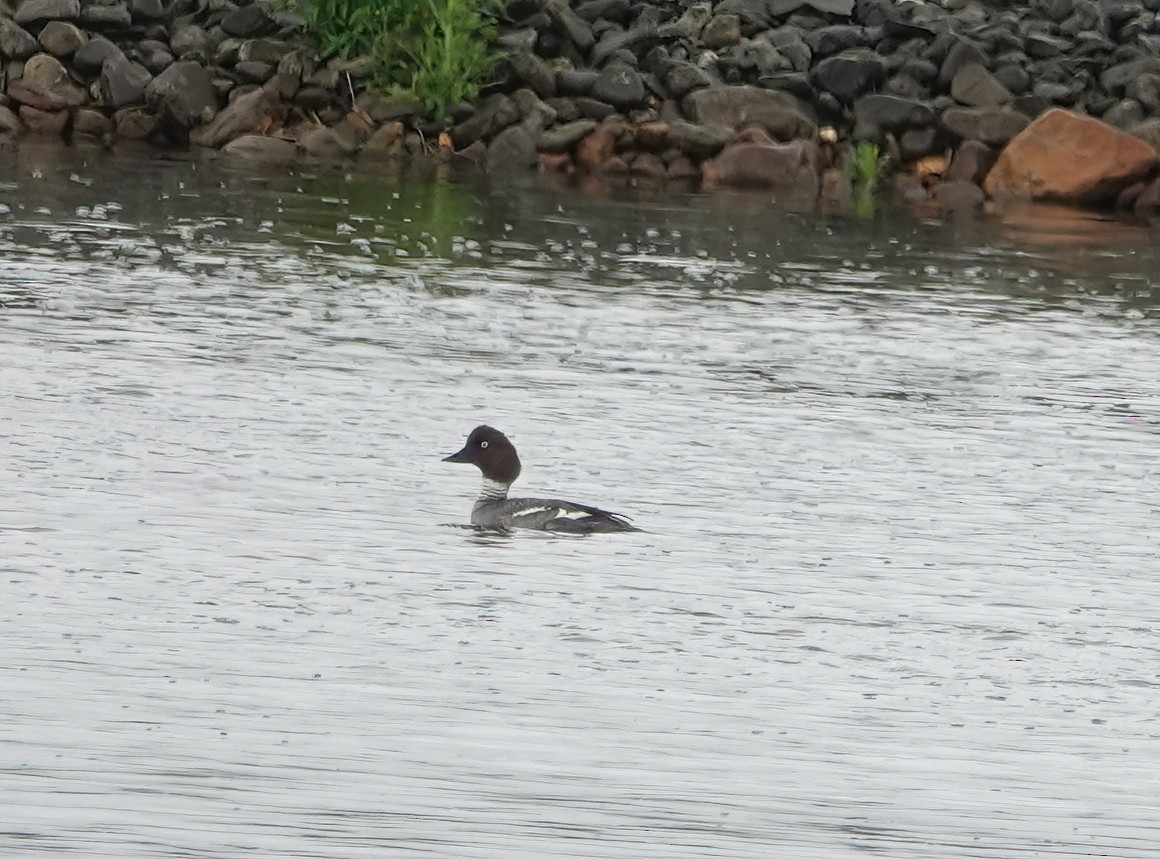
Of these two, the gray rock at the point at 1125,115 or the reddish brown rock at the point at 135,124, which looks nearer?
the reddish brown rock at the point at 135,124

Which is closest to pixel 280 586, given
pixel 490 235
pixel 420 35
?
pixel 490 235

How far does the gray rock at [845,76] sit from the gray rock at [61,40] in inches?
371

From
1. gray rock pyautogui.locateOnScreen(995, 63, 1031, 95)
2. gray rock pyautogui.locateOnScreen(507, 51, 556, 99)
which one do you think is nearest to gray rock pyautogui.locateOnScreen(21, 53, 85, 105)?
gray rock pyautogui.locateOnScreen(507, 51, 556, 99)

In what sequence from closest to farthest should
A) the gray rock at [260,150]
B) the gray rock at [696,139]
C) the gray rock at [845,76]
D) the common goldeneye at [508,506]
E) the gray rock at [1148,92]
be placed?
1. the common goldeneye at [508,506]
2. the gray rock at [260,150]
3. the gray rock at [696,139]
4. the gray rock at [845,76]
5. the gray rock at [1148,92]

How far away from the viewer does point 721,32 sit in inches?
1267

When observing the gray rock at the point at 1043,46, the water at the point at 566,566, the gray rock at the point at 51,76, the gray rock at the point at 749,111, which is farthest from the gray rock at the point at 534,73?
the water at the point at 566,566

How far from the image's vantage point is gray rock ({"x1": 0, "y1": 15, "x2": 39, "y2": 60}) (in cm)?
→ 3095

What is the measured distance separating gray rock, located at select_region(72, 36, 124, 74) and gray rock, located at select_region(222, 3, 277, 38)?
1446 mm

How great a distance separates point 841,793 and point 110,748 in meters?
2.33

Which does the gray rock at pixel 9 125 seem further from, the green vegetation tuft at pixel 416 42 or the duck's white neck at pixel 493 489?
the duck's white neck at pixel 493 489

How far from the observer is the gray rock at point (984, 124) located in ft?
98.6

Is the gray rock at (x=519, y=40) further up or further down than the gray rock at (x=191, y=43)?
further up

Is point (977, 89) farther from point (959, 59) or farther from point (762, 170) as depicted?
point (762, 170)

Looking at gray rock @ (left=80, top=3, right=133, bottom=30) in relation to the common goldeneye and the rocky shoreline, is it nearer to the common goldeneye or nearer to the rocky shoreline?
the rocky shoreline
